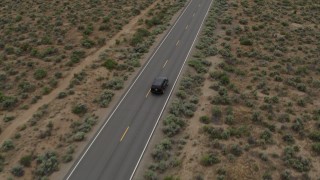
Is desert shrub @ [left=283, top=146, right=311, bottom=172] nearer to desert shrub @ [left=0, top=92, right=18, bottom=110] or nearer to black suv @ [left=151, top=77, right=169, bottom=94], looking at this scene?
black suv @ [left=151, top=77, right=169, bottom=94]

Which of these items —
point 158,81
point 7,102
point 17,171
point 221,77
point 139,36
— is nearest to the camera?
point 17,171

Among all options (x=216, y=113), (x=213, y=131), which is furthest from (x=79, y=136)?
(x=216, y=113)

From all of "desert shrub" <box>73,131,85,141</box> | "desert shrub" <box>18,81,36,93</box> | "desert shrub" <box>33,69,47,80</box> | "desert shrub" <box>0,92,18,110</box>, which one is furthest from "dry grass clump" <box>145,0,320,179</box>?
"desert shrub" <box>0,92,18,110</box>

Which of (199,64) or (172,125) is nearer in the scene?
(172,125)

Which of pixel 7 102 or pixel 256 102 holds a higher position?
pixel 7 102

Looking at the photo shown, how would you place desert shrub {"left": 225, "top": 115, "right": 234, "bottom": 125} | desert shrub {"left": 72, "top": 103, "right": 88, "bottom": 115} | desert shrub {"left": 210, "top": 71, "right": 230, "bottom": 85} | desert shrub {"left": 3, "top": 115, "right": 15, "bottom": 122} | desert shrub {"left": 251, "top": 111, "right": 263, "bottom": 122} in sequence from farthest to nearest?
desert shrub {"left": 210, "top": 71, "right": 230, "bottom": 85}, desert shrub {"left": 72, "top": 103, "right": 88, "bottom": 115}, desert shrub {"left": 3, "top": 115, "right": 15, "bottom": 122}, desert shrub {"left": 251, "top": 111, "right": 263, "bottom": 122}, desert shrub {"left": 225, "top": 115, "right": 234, "bottom": 125}

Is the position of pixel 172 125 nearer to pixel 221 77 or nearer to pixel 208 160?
pixel 208 160
